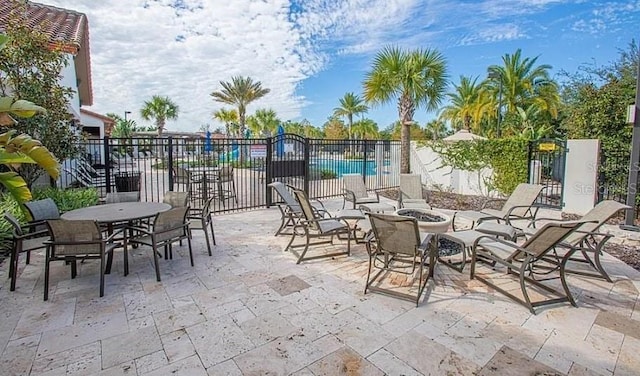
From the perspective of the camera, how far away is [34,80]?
18.1 feet

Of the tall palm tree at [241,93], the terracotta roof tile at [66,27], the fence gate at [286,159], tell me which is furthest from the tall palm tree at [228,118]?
the fence gate at [286,159]

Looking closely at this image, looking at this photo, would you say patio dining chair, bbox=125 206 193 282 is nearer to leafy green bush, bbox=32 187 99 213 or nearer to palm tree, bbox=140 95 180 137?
leafy green bush, bbox=32 187 99 213

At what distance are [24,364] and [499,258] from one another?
4.08 m

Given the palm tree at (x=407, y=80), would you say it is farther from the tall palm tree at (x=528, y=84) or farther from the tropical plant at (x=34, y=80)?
the tall palm tree at (x=528, y=84)

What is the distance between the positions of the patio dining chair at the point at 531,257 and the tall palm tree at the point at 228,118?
34.8 meters

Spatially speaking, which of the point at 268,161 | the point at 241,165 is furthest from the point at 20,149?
the point at 241,165

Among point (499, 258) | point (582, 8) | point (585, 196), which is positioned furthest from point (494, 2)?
point (499, 258)

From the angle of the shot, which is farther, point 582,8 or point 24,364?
point 582,8

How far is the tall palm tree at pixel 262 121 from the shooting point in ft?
128

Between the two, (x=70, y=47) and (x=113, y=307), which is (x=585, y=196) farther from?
(x=70, y=47)

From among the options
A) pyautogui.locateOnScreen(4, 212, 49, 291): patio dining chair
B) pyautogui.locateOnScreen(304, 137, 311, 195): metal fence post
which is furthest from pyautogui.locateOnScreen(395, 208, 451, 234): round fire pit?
pyautogui.locateOnScreen(4, 212, 49, 291): patio dining chair

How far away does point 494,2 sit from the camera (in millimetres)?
8203

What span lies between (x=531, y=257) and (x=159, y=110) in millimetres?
35257

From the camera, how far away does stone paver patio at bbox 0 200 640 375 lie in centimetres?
227
